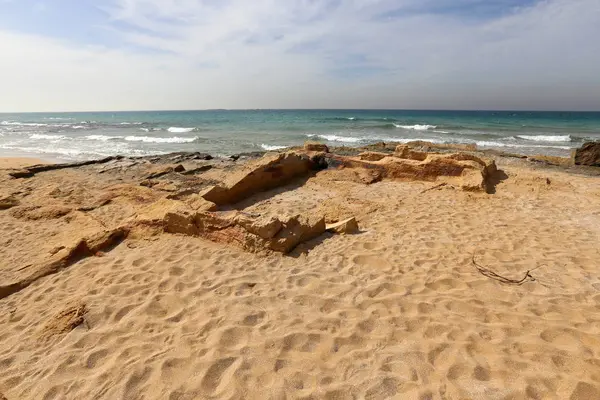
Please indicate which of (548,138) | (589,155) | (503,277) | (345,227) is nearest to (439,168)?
(345,227)

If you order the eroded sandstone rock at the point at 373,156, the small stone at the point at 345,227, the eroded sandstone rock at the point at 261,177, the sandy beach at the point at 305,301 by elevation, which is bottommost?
the sandy beach at the point at 305,301

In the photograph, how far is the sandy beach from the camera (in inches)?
106

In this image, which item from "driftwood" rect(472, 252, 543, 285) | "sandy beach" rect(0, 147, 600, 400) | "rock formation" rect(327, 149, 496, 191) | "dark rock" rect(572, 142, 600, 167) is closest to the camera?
"sandy beach" rect(0, 147, 600, 400)

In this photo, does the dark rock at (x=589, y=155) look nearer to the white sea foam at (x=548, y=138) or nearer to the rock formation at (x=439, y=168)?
the rock formation at (x=439, y=168)

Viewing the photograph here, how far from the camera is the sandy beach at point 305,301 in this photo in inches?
106

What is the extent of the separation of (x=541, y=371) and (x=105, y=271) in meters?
4.51

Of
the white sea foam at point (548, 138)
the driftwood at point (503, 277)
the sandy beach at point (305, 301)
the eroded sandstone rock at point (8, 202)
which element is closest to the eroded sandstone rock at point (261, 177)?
the sandy beach at point (305, 301)

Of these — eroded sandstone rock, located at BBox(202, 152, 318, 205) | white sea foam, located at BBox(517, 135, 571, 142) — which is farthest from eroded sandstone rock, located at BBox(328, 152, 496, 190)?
white sea foam, located at BBox(517, 135, 571, 142)

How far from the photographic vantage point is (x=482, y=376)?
2.68 meters

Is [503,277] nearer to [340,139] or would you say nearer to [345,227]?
[345,227]

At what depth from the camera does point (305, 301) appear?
12.1 ft

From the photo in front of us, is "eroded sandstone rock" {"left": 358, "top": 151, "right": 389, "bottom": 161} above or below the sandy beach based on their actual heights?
above

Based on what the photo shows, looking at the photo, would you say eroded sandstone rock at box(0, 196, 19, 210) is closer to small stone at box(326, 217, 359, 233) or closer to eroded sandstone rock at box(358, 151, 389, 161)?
small stone at box(326, 217, 359, 233)

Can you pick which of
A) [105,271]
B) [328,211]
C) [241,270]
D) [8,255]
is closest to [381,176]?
A: [328,211]
